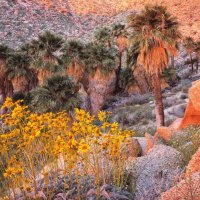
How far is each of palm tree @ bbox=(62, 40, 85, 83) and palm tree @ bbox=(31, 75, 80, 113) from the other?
7284 mm

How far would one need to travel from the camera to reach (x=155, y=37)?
1848 cm

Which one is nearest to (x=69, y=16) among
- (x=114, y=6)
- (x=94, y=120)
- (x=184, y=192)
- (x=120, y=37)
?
(x=114, y=6)

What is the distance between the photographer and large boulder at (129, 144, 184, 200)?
233 inches

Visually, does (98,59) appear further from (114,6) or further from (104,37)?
(114,6)

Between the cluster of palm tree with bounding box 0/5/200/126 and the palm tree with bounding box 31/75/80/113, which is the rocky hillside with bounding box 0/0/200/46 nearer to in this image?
the cluster of palm tree with bounding box 0/5/200/126

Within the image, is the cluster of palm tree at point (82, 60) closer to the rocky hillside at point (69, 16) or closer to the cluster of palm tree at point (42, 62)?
the cluster of palm tree at point (42, 62)

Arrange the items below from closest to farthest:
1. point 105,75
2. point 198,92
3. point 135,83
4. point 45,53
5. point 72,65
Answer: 1. point 198,92
2. point 45,53
3. point 72,65
4. point 105,75
5. point 135,83

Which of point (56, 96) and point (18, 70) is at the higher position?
point (18, 70)

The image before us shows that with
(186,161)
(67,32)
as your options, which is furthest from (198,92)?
(67,32)

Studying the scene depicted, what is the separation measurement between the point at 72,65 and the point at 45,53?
9.61ft

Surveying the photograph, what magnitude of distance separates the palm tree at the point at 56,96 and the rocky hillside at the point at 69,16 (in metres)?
32.8

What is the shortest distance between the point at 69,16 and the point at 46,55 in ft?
133

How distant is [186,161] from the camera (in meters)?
7.04

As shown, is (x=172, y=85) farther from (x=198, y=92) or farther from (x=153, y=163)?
(x=153, y=163)
